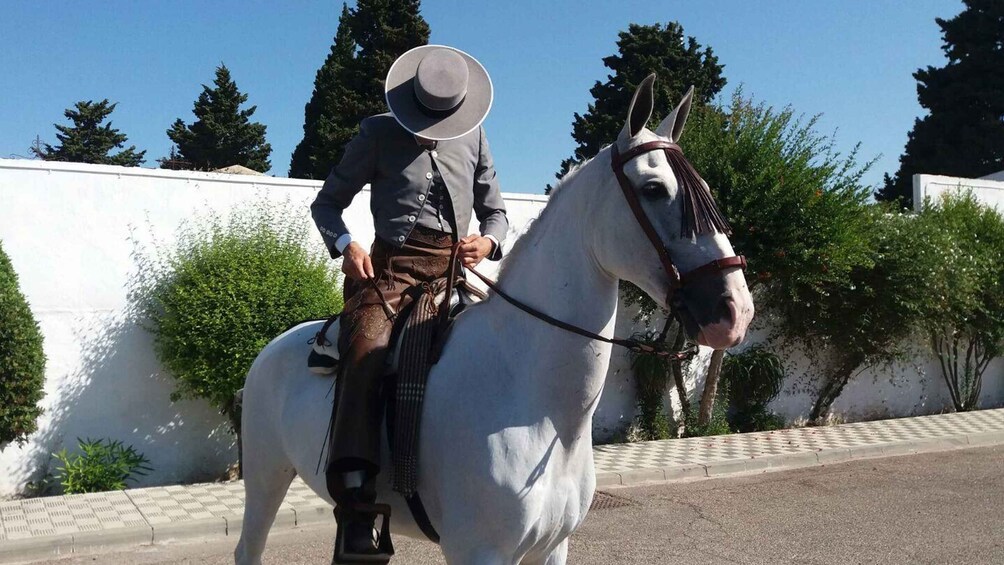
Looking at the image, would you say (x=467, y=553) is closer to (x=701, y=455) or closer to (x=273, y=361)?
(x=273, y=361)

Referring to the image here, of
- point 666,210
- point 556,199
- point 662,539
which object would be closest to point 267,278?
point 662,539

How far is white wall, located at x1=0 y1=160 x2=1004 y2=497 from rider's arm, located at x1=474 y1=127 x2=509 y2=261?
13.6ft

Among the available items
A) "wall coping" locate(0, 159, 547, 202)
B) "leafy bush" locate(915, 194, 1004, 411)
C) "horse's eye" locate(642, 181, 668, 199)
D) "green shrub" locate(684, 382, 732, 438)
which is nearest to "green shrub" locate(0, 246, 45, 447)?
"wall coping" locate(0, 159, 547, 202)

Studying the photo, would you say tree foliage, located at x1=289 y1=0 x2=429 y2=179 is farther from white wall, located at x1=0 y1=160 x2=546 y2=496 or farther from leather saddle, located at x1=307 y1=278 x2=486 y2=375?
leather saddle, located at x1=307 y1=278 x2=486 y2=375

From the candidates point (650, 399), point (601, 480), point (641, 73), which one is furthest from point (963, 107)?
point (601, 480)

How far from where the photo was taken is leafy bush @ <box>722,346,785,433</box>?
1162 cm

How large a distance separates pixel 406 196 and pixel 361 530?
125 cm

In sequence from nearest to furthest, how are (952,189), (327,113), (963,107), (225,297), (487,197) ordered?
(487,197) < (225,297) < (952,189) < (327,113) < (963,107)

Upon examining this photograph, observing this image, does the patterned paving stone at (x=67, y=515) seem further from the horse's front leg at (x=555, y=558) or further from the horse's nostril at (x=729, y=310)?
the horse's nostril at (x=729, y=310)

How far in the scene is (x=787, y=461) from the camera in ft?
31.4

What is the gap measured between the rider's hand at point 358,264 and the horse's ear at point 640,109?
111 cm

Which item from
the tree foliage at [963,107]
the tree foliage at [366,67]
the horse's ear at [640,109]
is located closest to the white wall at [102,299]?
the horse's ear at [640,109]

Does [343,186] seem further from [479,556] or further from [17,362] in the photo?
[17,362]

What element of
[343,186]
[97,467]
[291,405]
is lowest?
[97,467]
